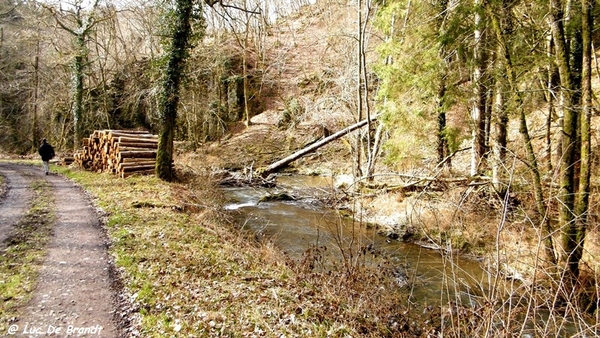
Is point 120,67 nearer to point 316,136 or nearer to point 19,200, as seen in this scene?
point 316,136

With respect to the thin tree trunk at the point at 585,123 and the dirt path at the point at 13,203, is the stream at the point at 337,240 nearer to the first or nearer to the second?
the thin tree trunk at the point at 585,123

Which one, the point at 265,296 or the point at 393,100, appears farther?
the point at 393,100

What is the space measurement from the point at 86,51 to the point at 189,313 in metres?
20.3

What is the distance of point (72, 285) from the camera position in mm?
5156

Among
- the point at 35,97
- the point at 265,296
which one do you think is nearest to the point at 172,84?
the point at 265,296

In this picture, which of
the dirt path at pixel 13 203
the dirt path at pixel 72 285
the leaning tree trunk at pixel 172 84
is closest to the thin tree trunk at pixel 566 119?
the dirt path at pixel 72 285

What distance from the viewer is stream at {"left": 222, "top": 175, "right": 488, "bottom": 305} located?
22.5ft

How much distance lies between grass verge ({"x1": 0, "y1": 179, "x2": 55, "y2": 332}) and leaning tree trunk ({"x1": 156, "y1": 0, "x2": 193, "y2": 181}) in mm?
4083

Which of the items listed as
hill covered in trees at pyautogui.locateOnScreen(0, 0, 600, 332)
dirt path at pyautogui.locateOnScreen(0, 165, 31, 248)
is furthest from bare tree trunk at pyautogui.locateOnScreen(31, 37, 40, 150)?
dirt path at pyautogui.locateOnScreen(0, 165, 31, 248)

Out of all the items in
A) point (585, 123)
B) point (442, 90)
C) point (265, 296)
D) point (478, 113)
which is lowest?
point (265, 296)

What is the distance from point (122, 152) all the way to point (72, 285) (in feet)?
27.6

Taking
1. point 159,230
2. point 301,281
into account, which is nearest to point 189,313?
point 301,281

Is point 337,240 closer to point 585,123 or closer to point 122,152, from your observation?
point 585,123

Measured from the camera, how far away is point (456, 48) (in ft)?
26.4
